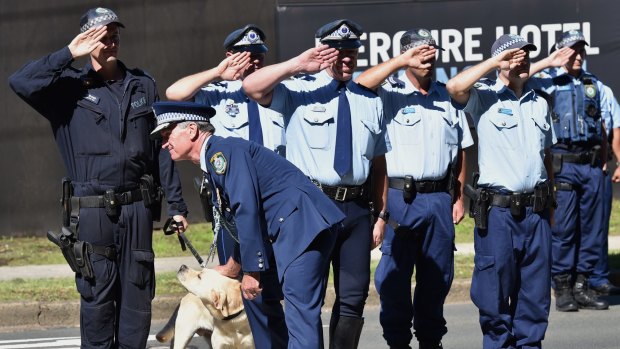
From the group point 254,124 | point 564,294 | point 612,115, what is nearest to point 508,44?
point 254,124

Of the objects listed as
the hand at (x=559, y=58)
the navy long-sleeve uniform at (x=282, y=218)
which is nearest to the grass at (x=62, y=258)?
the hand at (x=559, y=58)

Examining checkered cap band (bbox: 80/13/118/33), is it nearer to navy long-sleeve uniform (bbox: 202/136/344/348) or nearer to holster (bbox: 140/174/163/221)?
holster (bbox: 140/174/163/221)

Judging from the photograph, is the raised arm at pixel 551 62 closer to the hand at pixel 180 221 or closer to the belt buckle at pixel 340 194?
the belt buckle at pixel 340 194

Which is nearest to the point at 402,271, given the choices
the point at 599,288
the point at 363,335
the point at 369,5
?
the point at 363,335

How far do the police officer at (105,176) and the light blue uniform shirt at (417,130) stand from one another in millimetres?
1743

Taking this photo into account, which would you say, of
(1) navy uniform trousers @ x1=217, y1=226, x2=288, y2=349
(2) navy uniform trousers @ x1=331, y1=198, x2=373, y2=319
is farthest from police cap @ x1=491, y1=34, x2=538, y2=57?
(1) navy uniform trousers @ x1=217, y1=226, x2=288, y2=349

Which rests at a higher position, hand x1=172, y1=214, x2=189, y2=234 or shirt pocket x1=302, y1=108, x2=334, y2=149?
shirt pocket x1=302, y1=108, x2=334, y2=149

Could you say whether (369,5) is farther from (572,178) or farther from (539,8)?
(572,178)

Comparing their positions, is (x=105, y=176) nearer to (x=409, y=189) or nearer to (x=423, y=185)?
(x=409, y=189)

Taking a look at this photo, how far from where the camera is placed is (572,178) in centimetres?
1161

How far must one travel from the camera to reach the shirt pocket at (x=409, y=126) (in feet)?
30.1

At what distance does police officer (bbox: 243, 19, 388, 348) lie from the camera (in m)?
8.38

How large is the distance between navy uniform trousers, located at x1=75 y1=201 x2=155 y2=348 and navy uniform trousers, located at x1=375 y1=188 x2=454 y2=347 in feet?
5.59

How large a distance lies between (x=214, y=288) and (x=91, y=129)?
125cm
